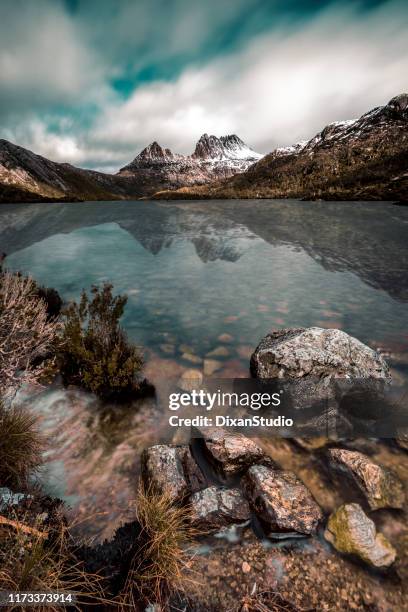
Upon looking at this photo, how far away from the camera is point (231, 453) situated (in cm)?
424

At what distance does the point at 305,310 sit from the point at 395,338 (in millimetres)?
2510

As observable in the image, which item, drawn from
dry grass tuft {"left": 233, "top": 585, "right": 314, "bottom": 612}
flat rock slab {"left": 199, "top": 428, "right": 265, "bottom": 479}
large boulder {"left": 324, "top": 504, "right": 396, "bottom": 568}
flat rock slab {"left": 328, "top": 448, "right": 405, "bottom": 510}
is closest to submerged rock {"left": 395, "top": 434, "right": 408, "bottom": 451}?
flat rock slab {"left": 328, "top": 448, "right": 405, "bottom": 510}

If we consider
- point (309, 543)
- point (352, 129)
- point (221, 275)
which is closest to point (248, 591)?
point (309, 543)

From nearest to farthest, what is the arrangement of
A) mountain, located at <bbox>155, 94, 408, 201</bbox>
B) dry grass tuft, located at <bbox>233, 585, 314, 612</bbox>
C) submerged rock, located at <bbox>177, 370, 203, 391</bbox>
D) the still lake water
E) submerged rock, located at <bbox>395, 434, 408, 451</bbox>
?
dry grass tuft, located at <bbox>233, 585, 314, 612</bbox>, submerged rock, located at <bbox>395, 434, 408, 451</bbox>, submerged rock, located at <bbox>177, 370, 203, 391</bbox>, the still lake water, mountain, located at <bbox>155, 94, 408, 201</bbox>

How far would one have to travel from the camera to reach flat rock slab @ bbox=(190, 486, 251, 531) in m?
3.47

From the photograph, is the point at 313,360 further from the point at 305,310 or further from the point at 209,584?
the point at 305,310

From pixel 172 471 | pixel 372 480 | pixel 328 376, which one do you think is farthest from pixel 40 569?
pixel 328 376

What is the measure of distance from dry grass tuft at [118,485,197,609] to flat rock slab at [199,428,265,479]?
934mm

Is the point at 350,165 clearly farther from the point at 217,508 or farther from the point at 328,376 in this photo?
the point at 217,508

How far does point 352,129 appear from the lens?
191m

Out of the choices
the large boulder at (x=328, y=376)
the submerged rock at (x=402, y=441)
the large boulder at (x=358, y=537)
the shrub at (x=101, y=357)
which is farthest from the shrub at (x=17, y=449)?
the submerged rock at (x=402, y=441)

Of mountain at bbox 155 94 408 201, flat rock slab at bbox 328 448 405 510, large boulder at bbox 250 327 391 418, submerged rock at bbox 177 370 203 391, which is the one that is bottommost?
flat rock slab at bbox 328 448 405 510

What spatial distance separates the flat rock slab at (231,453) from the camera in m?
4.21

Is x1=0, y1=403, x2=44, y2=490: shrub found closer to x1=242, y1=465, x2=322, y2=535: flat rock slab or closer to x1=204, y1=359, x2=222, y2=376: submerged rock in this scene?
x1=242, y1=465, x2=322, y2=535: flat rock slab
